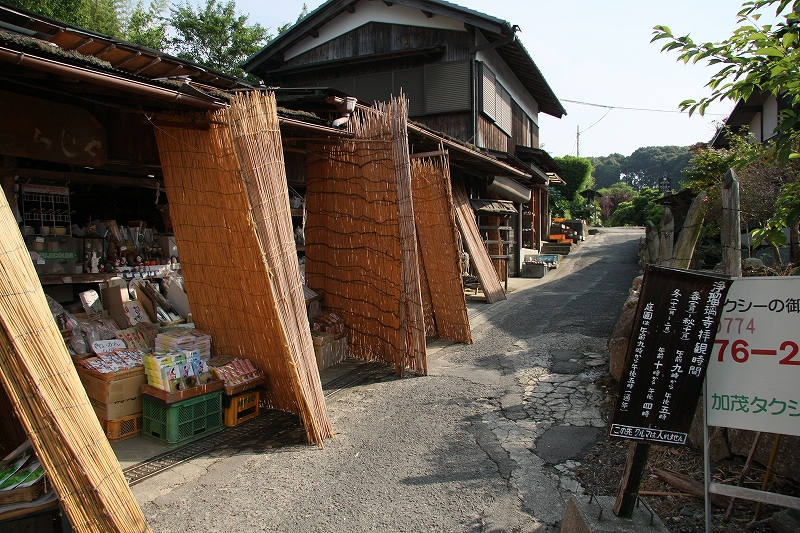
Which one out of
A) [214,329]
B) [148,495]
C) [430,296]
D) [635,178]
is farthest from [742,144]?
[635,178]

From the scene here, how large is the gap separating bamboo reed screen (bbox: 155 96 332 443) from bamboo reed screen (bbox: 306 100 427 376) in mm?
2081

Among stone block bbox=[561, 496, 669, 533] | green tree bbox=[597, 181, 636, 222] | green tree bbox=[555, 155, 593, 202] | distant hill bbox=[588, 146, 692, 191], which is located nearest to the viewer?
stone block bbox=[561, 496, 669, 533]

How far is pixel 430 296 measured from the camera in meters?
9.27

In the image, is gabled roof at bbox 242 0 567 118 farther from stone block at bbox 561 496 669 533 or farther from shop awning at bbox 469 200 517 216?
stone block at bbox 561 496 669 533

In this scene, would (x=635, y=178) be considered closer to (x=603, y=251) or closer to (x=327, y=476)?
(x=603, y=251)

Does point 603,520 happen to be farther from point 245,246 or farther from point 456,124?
point 456,124

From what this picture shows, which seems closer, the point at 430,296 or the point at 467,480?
the point at 467,480

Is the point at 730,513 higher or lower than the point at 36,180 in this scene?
lower

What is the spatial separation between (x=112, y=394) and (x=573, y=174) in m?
32.7

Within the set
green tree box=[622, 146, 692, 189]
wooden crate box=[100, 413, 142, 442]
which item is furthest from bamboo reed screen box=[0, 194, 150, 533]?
green tree box=[622, 146, 692, 189]

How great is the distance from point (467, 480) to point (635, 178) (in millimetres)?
81356

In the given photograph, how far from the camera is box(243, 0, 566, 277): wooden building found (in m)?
13.2

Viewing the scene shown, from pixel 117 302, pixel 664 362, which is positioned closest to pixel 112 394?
pixel 117 302

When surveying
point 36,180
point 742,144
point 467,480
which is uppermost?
point 742,144
